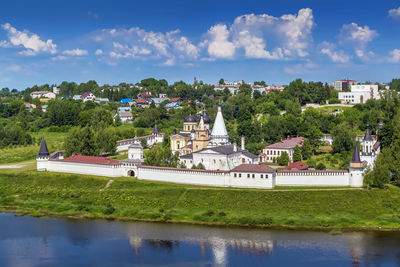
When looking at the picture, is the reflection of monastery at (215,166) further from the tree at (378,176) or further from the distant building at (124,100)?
the distant building at (124,100)

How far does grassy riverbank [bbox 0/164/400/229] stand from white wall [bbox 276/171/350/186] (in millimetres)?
1659

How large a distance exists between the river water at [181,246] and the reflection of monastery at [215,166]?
23.3ft

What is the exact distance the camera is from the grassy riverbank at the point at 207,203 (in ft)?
113

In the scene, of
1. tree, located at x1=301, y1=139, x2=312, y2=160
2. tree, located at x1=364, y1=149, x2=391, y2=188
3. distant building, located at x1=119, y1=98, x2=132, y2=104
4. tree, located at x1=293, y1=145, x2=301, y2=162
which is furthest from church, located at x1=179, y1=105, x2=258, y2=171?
distant building, located at x1=119, y1=98, x2=132, y2=104

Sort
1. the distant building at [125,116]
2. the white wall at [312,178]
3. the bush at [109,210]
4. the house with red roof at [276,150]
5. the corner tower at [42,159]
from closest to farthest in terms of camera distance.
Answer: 1. the bush at [109,210]
2. the white wall at [312,178]
3. the corner tower at [42,159]
4. the house with red roof at [276,150]
5. the distant building at [125,116]

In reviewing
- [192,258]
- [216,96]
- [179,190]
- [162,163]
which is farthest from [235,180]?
[216,96]

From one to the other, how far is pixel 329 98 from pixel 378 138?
1452 inches

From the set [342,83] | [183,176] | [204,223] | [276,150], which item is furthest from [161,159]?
[342,83]

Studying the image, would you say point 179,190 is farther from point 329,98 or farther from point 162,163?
point 329,98

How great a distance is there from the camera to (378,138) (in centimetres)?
5234

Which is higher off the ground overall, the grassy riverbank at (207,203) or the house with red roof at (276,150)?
the house with red roof at (276,150)

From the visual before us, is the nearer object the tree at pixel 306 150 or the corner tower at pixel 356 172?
the corner tower at pixel 356 172

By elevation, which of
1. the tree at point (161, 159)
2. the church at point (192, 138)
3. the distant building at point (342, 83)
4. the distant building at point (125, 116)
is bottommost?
the tree at point (161, 159)

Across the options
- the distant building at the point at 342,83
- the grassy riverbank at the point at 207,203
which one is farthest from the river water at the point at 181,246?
the distant building at the point at 342,83
